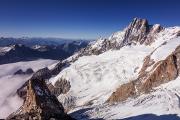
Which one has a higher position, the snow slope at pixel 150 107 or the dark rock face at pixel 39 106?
the dark rock face at pixel 39 106

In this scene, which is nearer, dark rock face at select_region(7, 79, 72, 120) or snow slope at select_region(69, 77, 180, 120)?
dark rock face at select_region(7, 79, 72, 120)

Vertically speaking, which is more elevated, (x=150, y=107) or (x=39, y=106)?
(x=39, y=106)

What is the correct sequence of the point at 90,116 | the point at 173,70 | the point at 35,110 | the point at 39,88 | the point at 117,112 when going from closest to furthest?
the point at 35,110 < the point at 39,88 < the point at 117,112 < the point at 90,116 < the point at 173,70

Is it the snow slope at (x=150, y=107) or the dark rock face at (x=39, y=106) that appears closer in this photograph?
the dark rock face at (x=39, y=106)

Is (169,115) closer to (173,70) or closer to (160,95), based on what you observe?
(160,95)

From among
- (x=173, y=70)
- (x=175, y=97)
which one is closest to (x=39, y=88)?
(x=175, y=97)

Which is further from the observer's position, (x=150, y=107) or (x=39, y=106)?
(x=150, y=107)

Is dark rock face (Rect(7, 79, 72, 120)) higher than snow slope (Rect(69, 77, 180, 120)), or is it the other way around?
dark rock face (Rect(7, 79, 72, 120))

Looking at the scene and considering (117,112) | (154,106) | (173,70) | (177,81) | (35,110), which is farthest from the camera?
(173,70)
